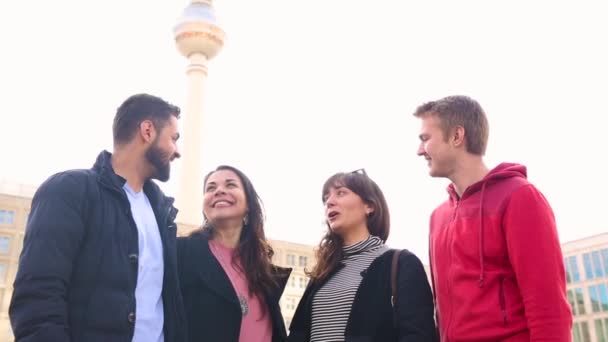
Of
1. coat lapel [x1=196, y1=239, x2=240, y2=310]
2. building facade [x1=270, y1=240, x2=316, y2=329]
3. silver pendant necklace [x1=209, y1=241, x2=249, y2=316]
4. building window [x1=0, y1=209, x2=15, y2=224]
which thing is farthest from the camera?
building facade [x1=270, y1=240, x2=316, y2=329]

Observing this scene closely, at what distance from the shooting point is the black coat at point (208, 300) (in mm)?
4906

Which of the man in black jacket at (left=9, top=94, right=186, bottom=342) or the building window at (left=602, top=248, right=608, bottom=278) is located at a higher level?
the building window at (left=602, top=248, right=608, bottom=278)

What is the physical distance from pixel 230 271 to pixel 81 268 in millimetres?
1604

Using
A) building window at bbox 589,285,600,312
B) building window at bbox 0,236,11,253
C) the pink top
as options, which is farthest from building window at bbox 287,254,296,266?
the pink top

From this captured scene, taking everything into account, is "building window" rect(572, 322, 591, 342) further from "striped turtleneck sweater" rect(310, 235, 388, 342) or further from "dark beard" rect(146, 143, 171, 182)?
"dark beard" rect(146, 143, 171, 182)

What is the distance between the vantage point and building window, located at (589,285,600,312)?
143 ft

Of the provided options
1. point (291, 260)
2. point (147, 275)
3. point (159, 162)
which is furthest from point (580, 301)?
point (147, 275)

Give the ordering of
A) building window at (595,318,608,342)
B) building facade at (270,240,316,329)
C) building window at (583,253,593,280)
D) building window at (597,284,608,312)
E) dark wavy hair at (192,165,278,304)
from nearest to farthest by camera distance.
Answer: dark wavy hair at (192,165,278,304) < building window at (595,318,608,342) < building window at (597,284,608,312) < building window at (583,253,593,280) < building facade at (270,240,316,329)

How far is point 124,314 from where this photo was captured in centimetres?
→ 405

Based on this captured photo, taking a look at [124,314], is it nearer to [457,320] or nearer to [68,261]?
[68,261]

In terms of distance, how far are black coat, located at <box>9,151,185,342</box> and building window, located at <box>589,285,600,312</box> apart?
4553cm

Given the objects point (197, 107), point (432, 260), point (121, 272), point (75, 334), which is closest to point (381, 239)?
point (432, 260)

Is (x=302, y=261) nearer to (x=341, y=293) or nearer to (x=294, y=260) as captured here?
(x=294, y=260)

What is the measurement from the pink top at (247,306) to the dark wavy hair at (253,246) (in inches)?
2.3
